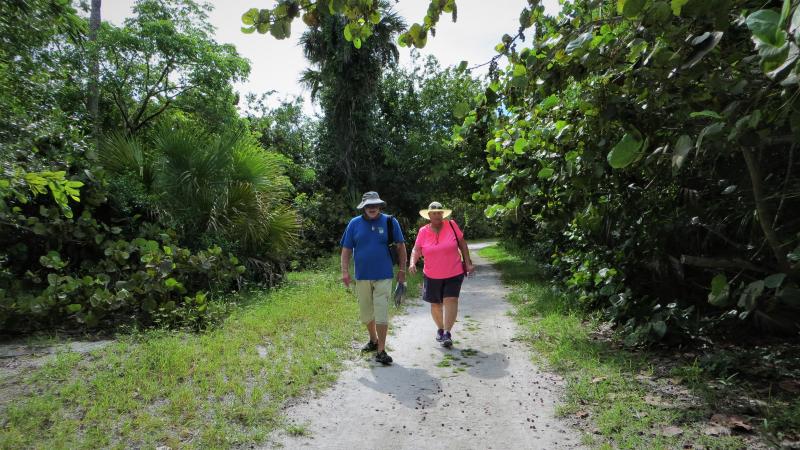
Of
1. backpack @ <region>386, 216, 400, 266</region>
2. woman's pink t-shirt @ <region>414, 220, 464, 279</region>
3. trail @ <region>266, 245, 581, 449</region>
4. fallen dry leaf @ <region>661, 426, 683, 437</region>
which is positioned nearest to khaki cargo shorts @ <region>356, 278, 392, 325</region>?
backpack @ <region>386, 216, 400, 266</region>

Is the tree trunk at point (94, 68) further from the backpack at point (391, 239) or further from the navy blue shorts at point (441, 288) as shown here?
the navy blue shorts at point (441, 288)

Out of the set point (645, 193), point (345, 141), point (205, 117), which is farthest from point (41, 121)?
point (345, 141)

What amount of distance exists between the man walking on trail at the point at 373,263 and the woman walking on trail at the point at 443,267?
0.65 meters

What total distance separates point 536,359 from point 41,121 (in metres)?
6.84

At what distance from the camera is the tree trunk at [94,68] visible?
11478mm

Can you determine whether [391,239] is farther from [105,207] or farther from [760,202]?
[105,207]

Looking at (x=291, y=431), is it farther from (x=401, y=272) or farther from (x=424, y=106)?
(x=424, y=106)

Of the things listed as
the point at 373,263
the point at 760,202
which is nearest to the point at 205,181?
the point at 373,263

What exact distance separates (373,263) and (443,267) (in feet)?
3.66

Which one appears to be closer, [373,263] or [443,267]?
[373,263]

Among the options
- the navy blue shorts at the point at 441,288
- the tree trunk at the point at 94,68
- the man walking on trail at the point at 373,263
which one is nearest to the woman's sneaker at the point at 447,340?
the navy blue shorts at the point at 441,288

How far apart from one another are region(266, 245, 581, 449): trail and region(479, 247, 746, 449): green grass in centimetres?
21

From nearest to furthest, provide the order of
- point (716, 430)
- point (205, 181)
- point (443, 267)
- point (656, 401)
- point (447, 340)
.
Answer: point (716, 430)
point (656, 401)
point (447, 340)
point (443, 267)
point (205, 181)

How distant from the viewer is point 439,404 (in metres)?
4.34
